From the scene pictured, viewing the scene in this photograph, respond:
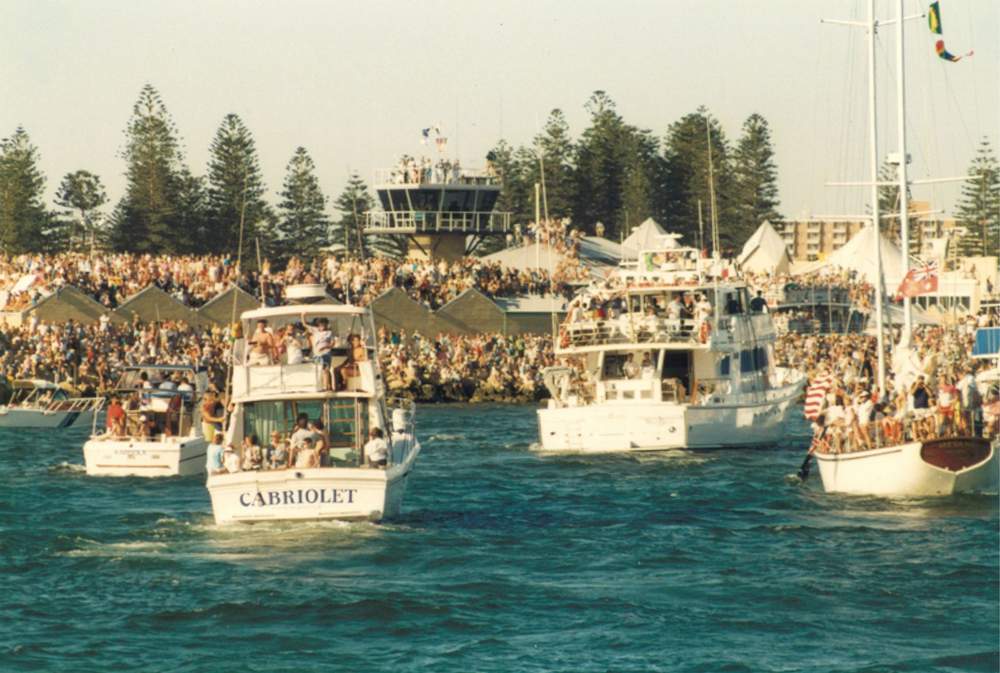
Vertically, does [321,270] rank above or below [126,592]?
above

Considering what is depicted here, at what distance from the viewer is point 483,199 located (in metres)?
100

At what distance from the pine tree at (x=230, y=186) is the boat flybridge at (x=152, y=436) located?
63.6 m

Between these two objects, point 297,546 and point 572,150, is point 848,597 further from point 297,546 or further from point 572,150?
point 572,150

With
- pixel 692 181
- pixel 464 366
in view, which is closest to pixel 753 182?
pixel 692 181

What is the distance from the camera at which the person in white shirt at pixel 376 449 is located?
103 ft

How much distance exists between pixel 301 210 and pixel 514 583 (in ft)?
288

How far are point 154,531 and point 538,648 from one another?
10961 millimetres

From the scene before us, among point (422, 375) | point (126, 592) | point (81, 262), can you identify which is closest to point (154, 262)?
point (81, 262)

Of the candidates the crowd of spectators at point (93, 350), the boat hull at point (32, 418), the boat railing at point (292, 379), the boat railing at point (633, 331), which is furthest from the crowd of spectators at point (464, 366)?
the boat railing at point (292, 379)

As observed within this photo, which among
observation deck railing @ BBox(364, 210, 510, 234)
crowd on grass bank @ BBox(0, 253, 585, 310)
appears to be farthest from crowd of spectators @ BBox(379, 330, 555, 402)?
observation deck railing @ BBox(364, 210, 510, 234)

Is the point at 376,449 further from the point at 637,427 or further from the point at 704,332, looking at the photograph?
the point at 704,332

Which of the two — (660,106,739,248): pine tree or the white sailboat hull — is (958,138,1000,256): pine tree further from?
the white sailboat hull

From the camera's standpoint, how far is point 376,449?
31.3 metres

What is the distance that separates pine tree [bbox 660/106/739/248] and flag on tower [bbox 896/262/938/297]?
82255mm
